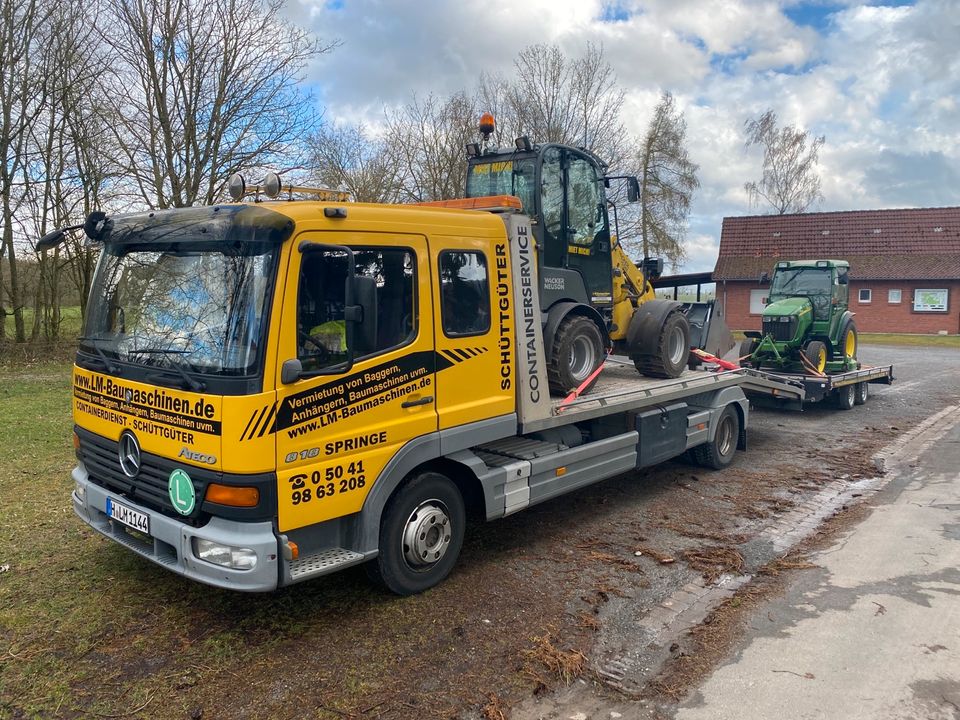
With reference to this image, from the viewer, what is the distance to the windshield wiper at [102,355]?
421cm

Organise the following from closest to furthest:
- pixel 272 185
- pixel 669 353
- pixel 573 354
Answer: pixel 272 185 < pixel 573 354 < pixel 669 353

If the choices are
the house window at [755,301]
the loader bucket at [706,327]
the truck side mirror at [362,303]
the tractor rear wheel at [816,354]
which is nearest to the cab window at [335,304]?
the truck side mirror at [362,303]

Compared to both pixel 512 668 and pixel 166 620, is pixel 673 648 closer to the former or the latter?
pixel 512 668

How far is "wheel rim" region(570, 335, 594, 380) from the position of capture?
6188mm

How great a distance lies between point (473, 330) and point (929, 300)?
3411 centimetres

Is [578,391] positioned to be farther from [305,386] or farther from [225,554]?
[225,554]

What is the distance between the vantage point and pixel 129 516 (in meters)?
4.16

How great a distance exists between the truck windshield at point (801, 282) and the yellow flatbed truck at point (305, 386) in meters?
10.0

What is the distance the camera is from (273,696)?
3.47 meters

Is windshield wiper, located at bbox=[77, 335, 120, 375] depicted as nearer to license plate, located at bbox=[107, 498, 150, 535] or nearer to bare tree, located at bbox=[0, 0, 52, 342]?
license plate, located at bbox=[107, 498, 150, 535]

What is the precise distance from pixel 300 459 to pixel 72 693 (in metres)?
1.55

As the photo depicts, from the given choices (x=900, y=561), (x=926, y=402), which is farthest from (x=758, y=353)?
(x=900, y=561)

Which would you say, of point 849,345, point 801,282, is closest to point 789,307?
point 801,282

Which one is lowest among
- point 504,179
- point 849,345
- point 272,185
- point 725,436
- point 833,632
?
A: point 833,632
